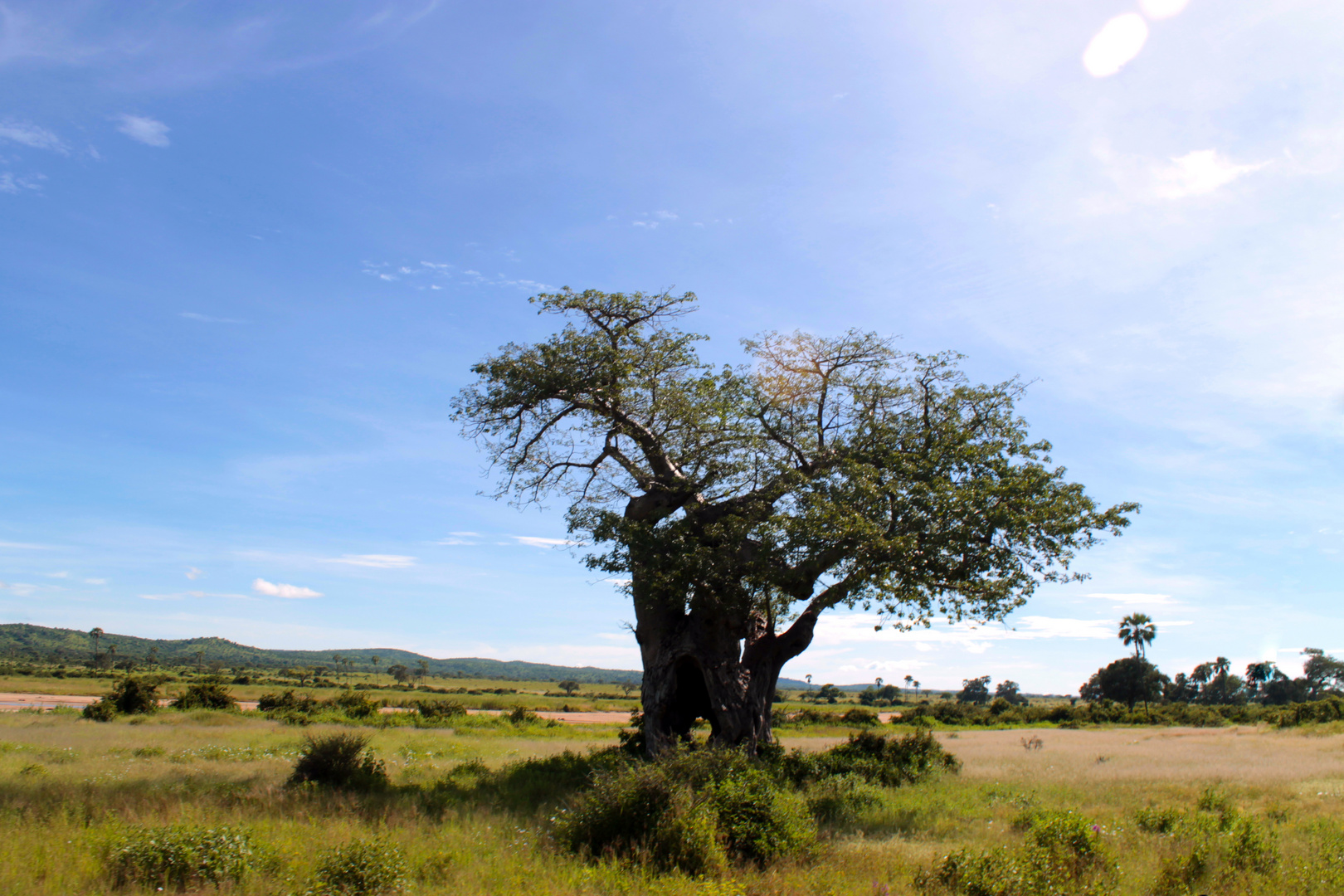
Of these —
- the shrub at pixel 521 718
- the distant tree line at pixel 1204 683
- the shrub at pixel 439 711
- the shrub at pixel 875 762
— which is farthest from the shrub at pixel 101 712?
the distant tree line at pixel 1204 683

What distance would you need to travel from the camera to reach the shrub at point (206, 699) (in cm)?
4319

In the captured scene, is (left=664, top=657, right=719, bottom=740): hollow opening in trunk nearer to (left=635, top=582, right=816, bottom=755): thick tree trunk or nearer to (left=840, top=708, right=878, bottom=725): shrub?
(left=635, top=582, right=816, bottom=755): thick tree trunk

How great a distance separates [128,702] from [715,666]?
37642mm

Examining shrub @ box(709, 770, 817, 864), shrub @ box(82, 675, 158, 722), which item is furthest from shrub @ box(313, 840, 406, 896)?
shrub @ box(82, 675, 158, 722)

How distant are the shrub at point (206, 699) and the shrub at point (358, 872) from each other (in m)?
42.5

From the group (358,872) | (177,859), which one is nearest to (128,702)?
(177,859)

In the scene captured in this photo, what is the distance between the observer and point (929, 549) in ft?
54.5

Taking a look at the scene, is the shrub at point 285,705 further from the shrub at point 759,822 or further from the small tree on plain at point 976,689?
the small tree on plain at point 976,689

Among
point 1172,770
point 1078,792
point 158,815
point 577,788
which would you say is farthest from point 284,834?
point 1172,770

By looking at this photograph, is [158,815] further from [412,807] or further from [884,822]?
[884,822]

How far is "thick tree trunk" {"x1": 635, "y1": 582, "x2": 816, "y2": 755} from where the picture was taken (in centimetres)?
1911

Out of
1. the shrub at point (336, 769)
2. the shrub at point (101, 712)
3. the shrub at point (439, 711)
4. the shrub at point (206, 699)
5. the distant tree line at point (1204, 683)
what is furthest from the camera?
the distant tree line at point (1204, 683)

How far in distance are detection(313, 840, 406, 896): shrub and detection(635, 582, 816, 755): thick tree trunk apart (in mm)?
11013

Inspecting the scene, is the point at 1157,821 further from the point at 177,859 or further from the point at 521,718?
the point at 521,718
